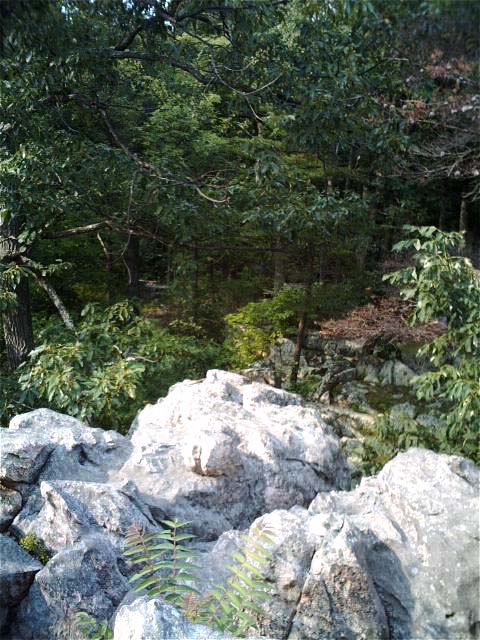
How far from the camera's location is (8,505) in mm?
2641

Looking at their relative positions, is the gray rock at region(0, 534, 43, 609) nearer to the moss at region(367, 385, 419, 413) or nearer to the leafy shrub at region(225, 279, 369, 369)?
the leafy shrub at region(225, 279, 369, 369)

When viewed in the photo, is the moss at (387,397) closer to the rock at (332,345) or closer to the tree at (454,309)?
the rock at (332,345)

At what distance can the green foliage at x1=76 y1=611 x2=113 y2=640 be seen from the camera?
1.88 metres

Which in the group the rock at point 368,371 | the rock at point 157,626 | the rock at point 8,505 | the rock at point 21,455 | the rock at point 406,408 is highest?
the rock at point 157,626

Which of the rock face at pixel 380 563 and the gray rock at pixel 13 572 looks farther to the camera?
the rock face at pixel 380 563

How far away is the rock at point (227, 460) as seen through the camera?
3.10 m

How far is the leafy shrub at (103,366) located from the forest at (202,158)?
0.02m

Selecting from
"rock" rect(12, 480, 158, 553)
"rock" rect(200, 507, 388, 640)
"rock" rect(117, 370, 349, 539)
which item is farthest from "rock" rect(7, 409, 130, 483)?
"rock" rect(200, 507, 388, 640)

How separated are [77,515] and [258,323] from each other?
594cm

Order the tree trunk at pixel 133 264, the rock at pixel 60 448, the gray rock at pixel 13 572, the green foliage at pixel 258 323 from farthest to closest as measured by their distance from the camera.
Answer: the green foliage at pixel 258 323
the tree trunk at pixel 133 264
the rock at pixel 60 448
the gray rock at pixel 13 572

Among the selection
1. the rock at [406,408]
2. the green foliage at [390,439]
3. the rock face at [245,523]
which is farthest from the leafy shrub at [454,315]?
the rock at [406,408]

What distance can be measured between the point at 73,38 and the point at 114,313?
232 cm

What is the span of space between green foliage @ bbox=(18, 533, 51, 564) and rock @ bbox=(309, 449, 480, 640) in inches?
51.0

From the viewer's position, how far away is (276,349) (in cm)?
888
